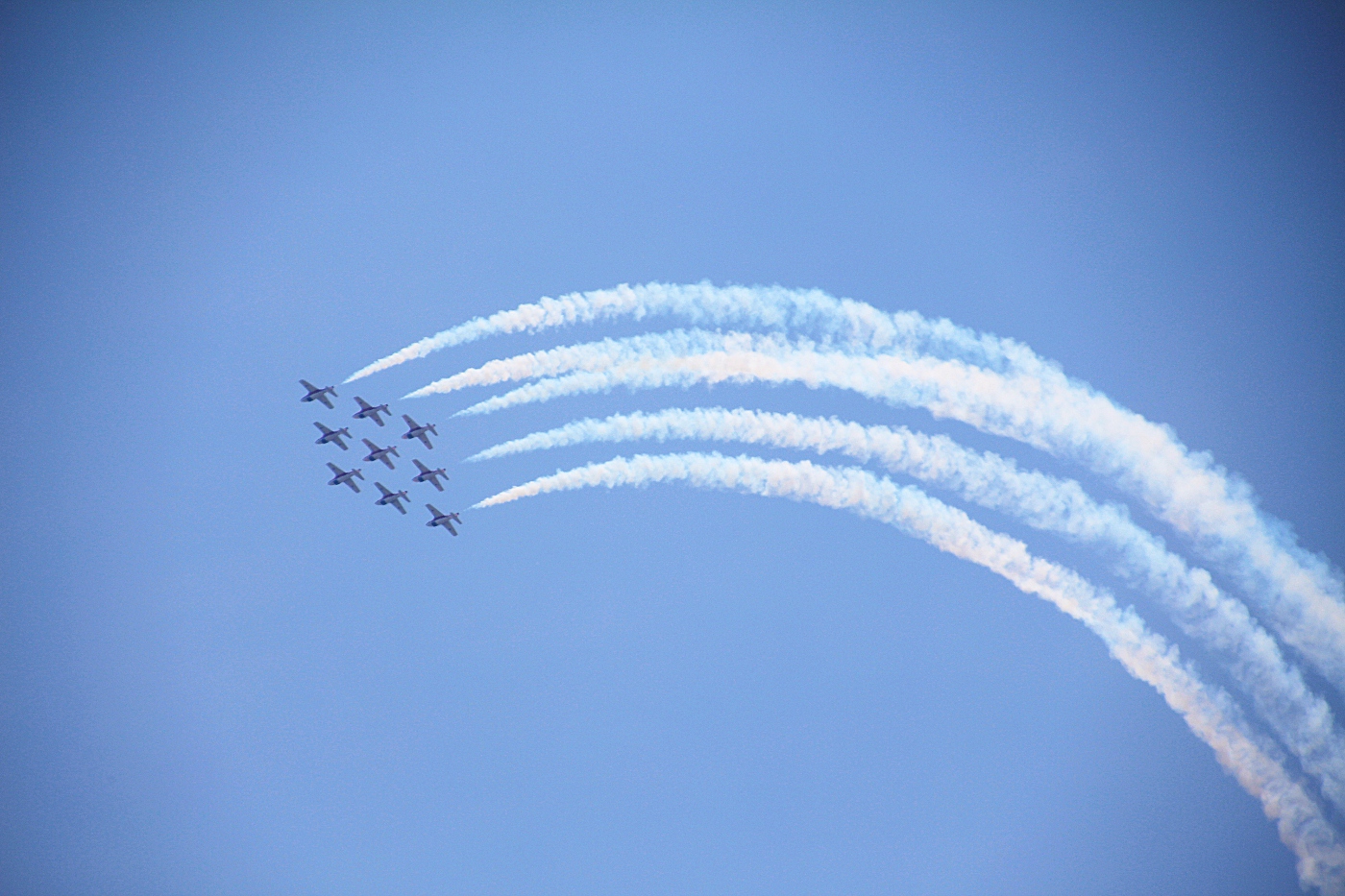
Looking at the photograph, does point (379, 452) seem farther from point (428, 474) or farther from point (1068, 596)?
point (1068, 596)

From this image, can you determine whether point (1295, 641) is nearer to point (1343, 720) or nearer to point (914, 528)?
point (1343, 720)

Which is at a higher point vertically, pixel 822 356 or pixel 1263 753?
pixel 822 356

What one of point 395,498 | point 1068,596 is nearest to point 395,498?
point 395,498

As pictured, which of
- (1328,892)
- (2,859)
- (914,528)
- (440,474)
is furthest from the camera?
(2,859)

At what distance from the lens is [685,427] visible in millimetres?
32000

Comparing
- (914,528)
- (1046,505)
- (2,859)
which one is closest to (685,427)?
(914,528)

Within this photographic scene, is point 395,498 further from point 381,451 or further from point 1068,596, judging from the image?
point 1068,596

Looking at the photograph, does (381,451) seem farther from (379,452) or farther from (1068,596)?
(1068,596)

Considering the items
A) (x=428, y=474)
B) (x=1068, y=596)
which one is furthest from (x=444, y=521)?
(x=1068, y=596)

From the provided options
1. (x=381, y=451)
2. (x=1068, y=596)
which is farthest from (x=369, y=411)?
(x=1068, y=596)

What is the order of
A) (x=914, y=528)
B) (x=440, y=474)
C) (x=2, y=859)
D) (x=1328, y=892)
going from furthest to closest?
(x=2, y=859), (x=440, y=474), (x=914, y=528), (x=1328, y=892)

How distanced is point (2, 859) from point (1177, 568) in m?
70.7

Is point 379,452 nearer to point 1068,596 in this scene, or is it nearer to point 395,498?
point 395,498

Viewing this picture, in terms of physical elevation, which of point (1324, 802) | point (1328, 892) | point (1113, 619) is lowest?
point (1328, 892)
